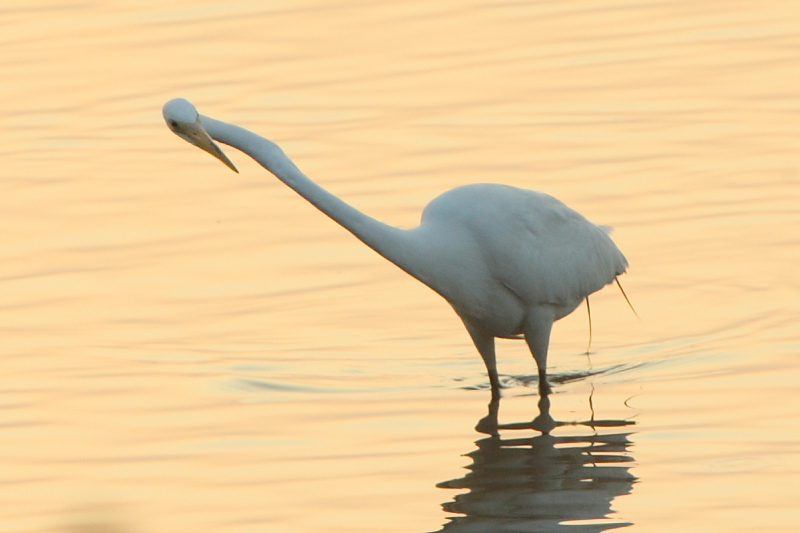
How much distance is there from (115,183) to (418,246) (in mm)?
5794

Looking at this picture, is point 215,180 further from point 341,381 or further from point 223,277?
point 341,381

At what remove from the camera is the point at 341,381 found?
8.30 meters

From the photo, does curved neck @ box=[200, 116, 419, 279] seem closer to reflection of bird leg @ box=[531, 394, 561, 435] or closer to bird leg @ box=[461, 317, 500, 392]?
bird leg @ box=[461, 317, 500, 392]

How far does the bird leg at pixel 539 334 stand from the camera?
7.73m

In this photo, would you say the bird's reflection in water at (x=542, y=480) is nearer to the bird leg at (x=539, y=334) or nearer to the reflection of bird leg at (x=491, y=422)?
the reflection of bird leg at (x=491, y=422)

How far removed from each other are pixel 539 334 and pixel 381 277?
250cm

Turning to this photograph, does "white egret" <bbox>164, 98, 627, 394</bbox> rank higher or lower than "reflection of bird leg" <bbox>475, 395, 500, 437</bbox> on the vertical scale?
higher

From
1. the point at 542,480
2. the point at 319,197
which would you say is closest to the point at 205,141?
the point at 319,197

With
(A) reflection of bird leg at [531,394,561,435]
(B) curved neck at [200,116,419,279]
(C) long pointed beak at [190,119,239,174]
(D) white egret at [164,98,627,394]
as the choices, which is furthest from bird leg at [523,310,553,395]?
(C) long pointed beak at [190,119,239,174]

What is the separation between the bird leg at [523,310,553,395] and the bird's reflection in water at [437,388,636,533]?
34 cm

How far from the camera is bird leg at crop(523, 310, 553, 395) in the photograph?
773 centimetres

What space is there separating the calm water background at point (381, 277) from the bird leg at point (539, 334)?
9.1 inches

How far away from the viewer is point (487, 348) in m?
7.86

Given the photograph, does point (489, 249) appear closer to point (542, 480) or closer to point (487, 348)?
point (487, 348)
